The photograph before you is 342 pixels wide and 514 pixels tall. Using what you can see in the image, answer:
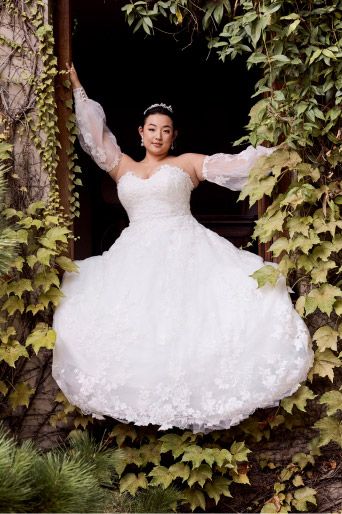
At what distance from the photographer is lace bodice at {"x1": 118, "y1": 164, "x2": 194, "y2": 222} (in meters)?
3.15

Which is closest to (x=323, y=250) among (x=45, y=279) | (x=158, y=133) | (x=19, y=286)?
(x=158, y=133)

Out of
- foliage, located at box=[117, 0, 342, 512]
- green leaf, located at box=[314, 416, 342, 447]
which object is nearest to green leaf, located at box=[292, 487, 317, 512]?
foliage, located at box=[117, 0, 342, 512]

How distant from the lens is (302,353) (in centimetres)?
268

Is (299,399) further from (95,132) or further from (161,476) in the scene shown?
(95,132)

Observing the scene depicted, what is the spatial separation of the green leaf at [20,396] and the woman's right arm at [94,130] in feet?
4.25

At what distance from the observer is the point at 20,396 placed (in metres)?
2.88

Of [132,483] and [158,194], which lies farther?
[158,194]

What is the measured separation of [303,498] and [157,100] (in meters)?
4.78

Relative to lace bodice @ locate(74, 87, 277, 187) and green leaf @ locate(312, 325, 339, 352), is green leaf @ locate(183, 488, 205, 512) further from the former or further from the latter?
lace bodice @ locate(74, 87, 277, 187)

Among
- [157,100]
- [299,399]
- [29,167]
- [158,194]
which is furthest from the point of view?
[157,100]

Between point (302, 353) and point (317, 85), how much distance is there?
4.32 ft

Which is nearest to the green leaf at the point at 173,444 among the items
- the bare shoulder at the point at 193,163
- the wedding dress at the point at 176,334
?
the wedding dress at the point at 176,334

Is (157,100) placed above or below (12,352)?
above

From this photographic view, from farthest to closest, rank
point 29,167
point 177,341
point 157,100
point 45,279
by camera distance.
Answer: point 157,100, point 29,167, point 45,279, point 177,341
